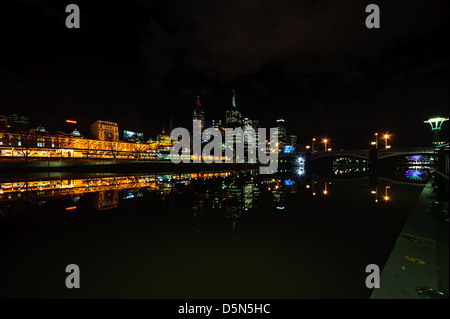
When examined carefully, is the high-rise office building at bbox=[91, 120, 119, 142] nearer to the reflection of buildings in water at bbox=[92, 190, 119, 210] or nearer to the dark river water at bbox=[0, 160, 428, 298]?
the reflection of buildings in water at bbox=[92, 190, 119, 210]

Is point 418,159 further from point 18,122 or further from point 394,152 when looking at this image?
point 18,122

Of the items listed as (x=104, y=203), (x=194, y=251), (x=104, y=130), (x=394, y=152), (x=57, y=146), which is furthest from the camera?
(x=104, y=130)

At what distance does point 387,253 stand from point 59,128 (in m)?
133

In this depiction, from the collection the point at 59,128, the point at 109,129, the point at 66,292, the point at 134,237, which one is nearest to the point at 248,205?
the point at 134,237

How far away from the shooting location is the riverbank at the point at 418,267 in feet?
9.19

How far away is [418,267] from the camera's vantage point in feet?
11.1

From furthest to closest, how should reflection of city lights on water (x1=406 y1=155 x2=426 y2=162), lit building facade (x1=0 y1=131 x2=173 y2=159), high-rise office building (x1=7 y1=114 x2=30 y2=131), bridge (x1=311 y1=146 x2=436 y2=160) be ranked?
reflection of city lights on water (x1=406 y1=155 x2=426 y2=162), high-rise office building (x1=7 y1=114 x2=30 y2=131), lit building facade (x1=0 y1=131 x2=173 y2=159), bridge (x1=311 y1=146 x2=436 y2=160)

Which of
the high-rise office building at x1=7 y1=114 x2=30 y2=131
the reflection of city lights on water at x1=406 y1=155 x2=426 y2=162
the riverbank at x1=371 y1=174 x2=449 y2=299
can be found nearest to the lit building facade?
the high-rise office building at x1=7 y1=114 x2=30 y2=131

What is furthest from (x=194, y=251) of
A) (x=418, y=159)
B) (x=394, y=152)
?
(x=418, y=159)

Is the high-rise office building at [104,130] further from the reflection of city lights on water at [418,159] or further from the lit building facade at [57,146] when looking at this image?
the reflection of city lights on water at [418,159]

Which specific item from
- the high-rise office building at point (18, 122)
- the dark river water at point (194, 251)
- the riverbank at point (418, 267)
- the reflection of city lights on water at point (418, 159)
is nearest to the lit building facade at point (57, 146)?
the high-rise office building at point (18, 122)

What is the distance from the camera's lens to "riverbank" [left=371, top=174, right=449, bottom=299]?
2.80 metres

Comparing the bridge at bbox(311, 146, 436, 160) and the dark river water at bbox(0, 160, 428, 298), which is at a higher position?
the bridge at bbox(311, 146, 436, 160)

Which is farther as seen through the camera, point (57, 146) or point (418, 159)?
point (418, 159)
